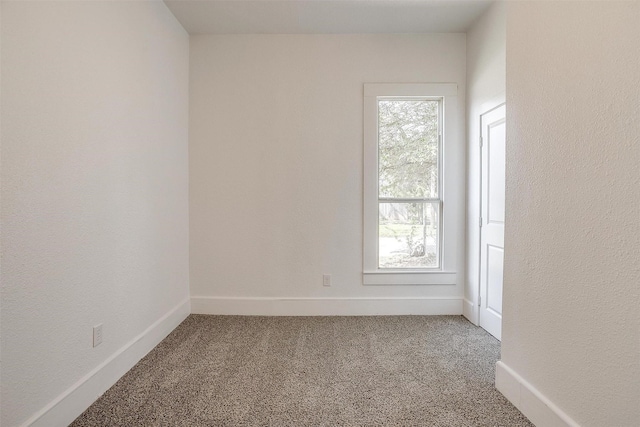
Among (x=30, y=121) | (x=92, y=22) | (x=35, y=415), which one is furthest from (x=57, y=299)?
(x=92, y=22)

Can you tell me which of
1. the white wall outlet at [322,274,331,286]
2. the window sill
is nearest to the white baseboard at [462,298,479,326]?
the window sill

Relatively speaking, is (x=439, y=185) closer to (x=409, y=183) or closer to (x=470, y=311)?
(x=409, y=183)

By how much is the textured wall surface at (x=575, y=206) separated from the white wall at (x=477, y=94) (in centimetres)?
87

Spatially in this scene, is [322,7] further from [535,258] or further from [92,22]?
[535,258]

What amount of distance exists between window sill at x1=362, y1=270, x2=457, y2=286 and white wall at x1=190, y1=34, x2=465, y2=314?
0.07m

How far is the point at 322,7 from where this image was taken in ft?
8.72

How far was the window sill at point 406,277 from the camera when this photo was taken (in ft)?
10.3

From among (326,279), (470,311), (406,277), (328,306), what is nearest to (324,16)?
(326,279)

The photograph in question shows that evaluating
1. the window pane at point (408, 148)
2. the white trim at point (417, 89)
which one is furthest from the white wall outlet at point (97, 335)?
the white trim at point (417, 89)

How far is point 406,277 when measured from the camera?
314cm

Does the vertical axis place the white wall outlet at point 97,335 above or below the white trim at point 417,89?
below

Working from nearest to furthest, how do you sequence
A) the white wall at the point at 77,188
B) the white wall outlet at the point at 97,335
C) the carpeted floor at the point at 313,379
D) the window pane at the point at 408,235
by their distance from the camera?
the white wall at the point at 77,188 → the carpeted floor at the point at 313,379 → the white wall outlet at the point at 97,335 → the window pane at the point at 408,235

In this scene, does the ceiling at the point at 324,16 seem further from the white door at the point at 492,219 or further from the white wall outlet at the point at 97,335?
the white wall outlet at the point at 97,335

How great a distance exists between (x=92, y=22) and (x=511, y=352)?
9.77 ft
